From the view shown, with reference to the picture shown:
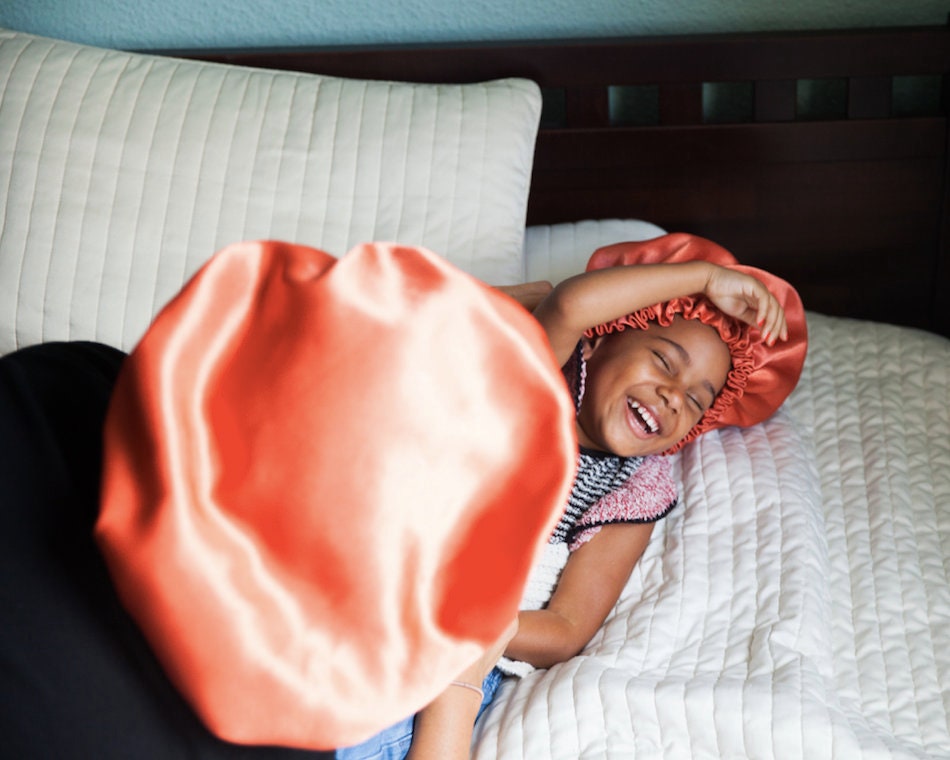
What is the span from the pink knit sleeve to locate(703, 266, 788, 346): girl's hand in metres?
0.23

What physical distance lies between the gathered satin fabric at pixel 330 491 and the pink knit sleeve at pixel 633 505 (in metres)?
0.67

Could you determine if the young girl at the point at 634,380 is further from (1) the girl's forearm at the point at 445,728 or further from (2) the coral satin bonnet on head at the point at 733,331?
(1) the girl's forearm at the point at 445,728

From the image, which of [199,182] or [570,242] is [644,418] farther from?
[199,182]

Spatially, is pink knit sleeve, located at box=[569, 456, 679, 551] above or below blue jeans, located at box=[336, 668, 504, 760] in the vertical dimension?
above

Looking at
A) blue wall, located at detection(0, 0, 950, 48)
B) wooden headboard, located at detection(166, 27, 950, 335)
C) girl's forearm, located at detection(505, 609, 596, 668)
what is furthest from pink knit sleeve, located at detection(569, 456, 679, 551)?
blue wall, located at detection(0, 0, 950, 48)

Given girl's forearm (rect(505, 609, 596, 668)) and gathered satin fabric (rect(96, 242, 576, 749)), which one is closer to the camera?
gathered satin fabric (rect(96, 242, 576, 749))

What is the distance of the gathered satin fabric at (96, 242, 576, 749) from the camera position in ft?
1.54

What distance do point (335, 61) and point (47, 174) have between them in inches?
18.7

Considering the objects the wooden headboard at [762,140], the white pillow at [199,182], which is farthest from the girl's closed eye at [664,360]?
the wooden headboard at [762,140]

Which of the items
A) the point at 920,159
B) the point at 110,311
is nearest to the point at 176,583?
the point at 110,311

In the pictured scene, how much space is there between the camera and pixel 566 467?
1.69 ft

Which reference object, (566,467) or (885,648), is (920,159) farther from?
(566,467)

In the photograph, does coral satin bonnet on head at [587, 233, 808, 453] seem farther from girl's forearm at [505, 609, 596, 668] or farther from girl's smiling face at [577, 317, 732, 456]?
girl's forearm at [505, 609, 596, 668]

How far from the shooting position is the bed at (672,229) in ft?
3.20
